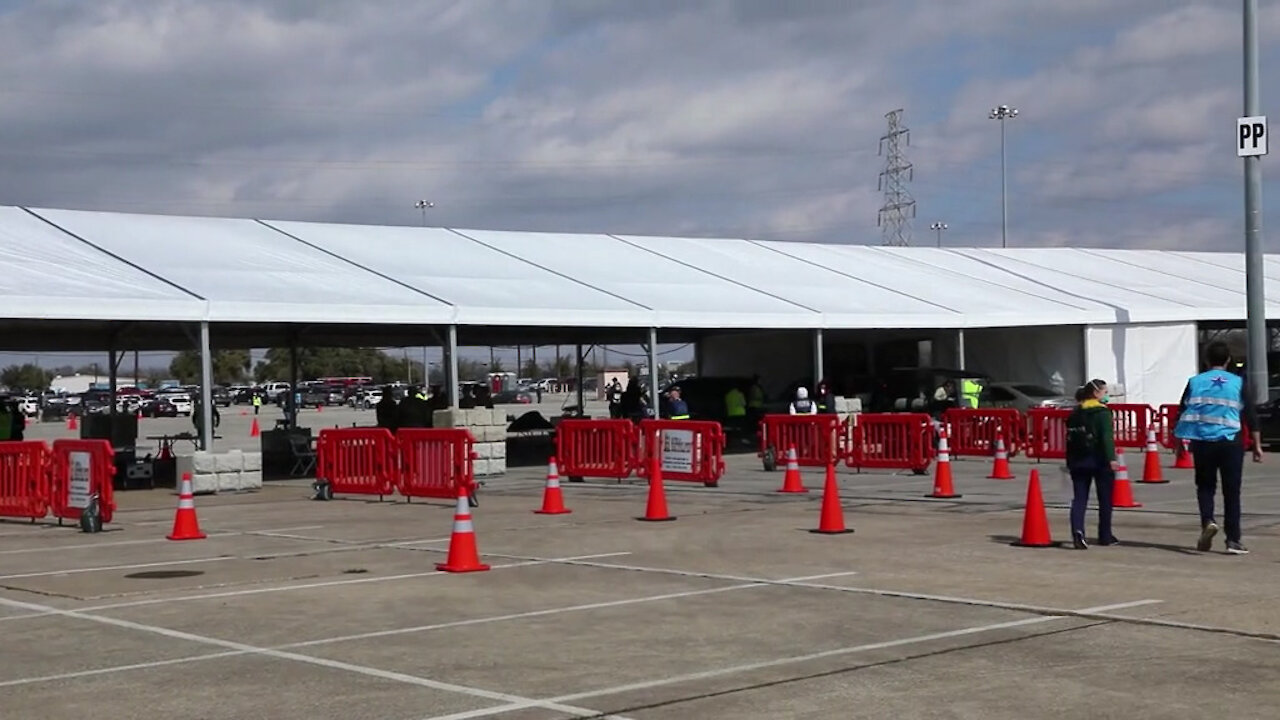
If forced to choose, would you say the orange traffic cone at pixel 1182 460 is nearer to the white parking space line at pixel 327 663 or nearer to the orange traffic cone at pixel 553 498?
the orange traffic cone at pixel 553 498

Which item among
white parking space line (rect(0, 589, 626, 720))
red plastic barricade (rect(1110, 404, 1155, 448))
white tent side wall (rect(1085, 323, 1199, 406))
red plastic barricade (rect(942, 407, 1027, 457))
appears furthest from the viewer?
white tent side wall (rect(1085, 323, 1199, 406))

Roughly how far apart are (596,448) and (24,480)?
8890 mm

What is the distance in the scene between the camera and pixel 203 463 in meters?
24.2

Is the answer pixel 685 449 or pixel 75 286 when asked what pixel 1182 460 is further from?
pixel 75 286

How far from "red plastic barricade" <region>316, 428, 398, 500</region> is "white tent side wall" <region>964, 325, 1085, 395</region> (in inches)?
804

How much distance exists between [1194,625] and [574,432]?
1619 centimetres

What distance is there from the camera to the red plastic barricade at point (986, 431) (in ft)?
90.6

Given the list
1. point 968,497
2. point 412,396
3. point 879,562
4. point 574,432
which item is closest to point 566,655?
point 879,562

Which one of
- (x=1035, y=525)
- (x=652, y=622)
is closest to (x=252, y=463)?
(x=1035, y=525)

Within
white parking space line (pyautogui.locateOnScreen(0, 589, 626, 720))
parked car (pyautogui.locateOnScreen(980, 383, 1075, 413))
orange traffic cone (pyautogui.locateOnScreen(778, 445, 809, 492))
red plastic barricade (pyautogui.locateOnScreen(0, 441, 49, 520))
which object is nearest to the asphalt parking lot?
white parking space line (pyautogui.locateOnScreen(0, 589, 626, 720))

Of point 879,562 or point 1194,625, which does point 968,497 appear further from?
point 1194,625

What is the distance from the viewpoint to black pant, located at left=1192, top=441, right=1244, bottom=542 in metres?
12.9

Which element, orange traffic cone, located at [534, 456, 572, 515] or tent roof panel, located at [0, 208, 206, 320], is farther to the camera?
tent roof panel, located at [0, 208, 206, 320]

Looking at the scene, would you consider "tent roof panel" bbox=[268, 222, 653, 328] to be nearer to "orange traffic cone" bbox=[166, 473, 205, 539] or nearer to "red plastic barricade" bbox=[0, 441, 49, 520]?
"red plastic barricade" bbox=[0, 441, 49, 520]
